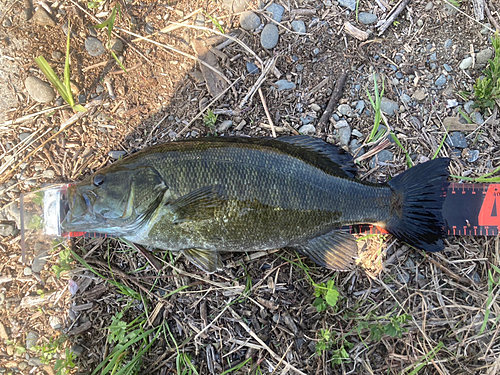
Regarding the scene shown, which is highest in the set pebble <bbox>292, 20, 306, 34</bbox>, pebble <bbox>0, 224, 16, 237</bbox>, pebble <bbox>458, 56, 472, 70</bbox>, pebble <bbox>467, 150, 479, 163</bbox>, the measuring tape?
pebble <bbox>292, 20, 306, 34</bbox>

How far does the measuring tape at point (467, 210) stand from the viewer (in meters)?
3.07

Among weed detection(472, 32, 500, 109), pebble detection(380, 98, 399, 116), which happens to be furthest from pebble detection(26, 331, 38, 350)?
weed detection(472, 32, 500, 109)

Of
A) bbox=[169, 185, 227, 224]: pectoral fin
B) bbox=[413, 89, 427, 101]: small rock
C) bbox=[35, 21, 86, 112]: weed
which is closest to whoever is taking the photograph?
bbox=[169, 185, 227, 224]: pectoral fin

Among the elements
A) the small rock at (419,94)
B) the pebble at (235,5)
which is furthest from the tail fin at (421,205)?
the pebble at (235,5)

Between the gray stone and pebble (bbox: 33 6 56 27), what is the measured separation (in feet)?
15.6

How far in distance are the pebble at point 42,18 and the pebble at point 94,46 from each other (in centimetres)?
43

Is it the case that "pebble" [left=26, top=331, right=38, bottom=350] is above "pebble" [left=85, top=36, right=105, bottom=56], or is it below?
below

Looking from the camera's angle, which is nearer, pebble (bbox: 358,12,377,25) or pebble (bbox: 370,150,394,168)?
pebble (bbox: 370,150,394,168)

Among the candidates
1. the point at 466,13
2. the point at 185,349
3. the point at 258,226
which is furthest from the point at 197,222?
the point at 466,13

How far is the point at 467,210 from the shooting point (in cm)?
310

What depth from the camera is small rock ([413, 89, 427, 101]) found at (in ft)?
10.8

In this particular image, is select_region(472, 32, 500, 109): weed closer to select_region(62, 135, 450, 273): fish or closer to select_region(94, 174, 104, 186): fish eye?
select_region(62, 135, 450, 273): fish

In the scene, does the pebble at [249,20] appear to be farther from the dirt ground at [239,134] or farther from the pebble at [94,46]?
the pebble at [94,46]

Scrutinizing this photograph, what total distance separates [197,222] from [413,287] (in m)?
2.33
